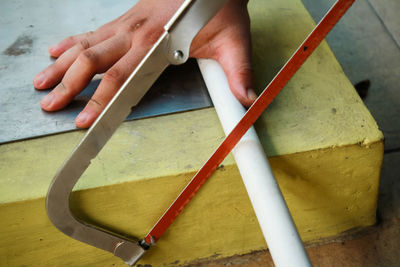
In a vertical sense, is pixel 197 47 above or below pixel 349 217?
above

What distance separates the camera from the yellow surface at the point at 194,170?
973 millimetres

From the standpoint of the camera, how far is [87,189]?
37.4 inches

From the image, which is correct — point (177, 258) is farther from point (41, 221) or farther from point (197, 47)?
point (197, 47)

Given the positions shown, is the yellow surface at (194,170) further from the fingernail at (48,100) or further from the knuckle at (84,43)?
the knuckle at (84,43)

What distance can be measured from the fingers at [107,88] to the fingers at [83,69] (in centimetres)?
5

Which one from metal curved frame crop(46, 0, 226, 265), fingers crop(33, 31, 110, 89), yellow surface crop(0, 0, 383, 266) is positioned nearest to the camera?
metal curved frame crop(46, 0, 226, 265)

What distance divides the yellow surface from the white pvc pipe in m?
0.06

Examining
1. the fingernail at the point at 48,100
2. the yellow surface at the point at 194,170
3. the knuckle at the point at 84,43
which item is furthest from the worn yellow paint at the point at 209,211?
the knuckle at the point at 84,43

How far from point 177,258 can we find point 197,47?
549 mm

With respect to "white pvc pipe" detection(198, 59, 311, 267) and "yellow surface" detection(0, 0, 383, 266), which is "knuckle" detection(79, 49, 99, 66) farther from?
"white pvc pipe" detection(198, 59, 311, 267)

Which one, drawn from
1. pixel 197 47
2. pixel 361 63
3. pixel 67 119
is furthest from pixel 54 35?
pixel 361 63

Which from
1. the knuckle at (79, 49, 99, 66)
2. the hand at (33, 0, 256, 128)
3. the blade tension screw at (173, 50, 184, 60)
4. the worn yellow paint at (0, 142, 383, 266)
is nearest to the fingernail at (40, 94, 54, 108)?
the hand at (33, 0, 256, 128)

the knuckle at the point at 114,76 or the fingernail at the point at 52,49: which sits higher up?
the knuckle at the point at 114,76

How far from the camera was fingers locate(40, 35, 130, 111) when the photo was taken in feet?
3.42
